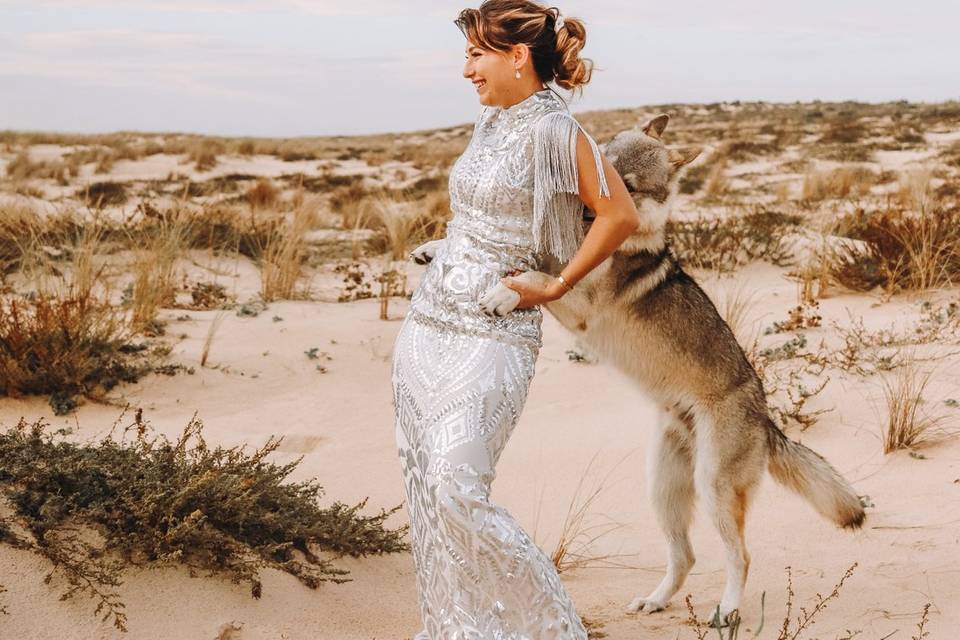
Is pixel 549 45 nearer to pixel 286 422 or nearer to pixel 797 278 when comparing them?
pixel 286 422

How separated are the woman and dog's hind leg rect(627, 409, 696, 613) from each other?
59.3 inches

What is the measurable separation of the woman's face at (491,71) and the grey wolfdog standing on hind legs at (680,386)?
1.28 m

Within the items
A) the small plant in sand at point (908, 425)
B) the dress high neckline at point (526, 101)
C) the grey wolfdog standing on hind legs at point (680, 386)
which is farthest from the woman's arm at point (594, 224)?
the small plant in sand at point (908, 425)

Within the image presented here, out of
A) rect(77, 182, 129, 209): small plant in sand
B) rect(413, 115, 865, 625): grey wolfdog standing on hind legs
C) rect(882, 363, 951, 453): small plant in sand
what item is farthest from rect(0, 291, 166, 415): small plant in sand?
rect(77, 182, 129, 209): small plant in sand

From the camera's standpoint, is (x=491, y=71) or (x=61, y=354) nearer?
(x=491, y=71)

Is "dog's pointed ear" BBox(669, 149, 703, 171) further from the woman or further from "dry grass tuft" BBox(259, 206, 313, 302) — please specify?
"dry grass tuft" BBox(259, 206, 313, 302)

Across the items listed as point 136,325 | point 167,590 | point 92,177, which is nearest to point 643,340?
point 167,590

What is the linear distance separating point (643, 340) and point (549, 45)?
1704mm

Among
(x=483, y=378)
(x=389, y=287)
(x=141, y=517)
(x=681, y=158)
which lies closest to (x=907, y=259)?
(x=389, y=287)

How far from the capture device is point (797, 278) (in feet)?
31.5

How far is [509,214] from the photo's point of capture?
307cm

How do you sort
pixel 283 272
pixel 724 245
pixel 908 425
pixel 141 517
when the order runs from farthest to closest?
pixel 724 245, pixel 283 272, pixel 908 425, pixel 141 517

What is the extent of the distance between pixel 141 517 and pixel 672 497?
7.79ft

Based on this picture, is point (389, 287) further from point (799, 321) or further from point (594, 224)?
point (594, 224)
